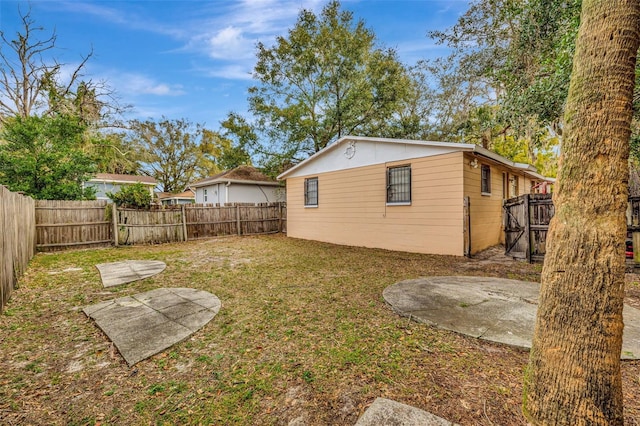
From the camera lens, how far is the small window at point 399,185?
812 centimetres

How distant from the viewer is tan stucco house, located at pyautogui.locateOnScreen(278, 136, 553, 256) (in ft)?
23.7

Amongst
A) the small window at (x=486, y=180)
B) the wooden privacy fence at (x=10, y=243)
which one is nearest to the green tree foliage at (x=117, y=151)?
the wooden privacy fence at (x=10, y=243)

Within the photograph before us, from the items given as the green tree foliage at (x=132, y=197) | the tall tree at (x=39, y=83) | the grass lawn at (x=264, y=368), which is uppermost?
the tall tree at (x=39, y=83)

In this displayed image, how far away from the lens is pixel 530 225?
636 centimetres

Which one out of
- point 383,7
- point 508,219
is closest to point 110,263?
point 508,219

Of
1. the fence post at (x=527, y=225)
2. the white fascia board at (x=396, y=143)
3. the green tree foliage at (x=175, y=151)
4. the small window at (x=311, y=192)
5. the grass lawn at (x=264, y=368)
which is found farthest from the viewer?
the green tree foliage at (x=175, y=151)

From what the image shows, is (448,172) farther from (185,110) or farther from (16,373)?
(185,110)

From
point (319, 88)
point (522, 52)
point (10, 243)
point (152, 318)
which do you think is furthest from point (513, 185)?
point (10, 243)

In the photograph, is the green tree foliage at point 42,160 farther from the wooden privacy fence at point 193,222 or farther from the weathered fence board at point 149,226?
the wooden privacy fence at point 193,222

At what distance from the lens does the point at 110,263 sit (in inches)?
264

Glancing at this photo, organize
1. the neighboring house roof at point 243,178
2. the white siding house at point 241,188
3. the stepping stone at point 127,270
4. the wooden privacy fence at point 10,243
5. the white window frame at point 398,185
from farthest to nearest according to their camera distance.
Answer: the white siding house at point 241,188, the neighboring house roof at point 243,178, the white window frame at point 398,185, the stepping stone at point 127,270, the wooden privacy fence at point 10,243

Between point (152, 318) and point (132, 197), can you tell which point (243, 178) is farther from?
point (152, 318)

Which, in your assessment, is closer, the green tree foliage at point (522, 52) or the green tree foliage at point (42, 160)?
the green tree foliage at point (522, 52)

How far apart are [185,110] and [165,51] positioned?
15200 mm
